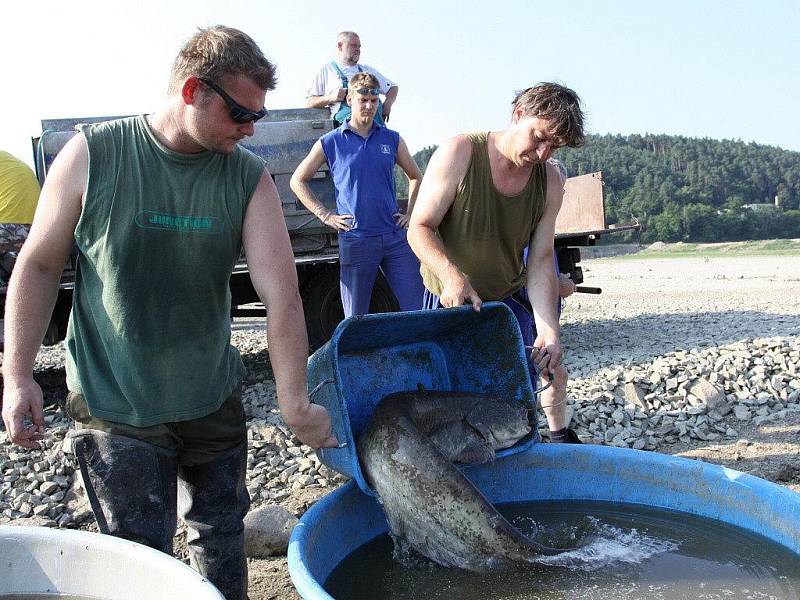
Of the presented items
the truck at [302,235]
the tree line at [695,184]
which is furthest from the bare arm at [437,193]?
the tree line at [695,184]

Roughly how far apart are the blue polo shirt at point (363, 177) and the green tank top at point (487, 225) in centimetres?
186

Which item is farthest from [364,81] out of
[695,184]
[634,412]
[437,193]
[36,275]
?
[695,184]

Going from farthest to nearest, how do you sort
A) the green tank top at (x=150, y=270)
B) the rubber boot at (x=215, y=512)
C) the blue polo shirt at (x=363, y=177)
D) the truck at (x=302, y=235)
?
the truck at (x=302, y=235)
the blue polo shirt at (x=363, y=177)
the rubber boot at (x=215, y=512)
the green tank top at (x=150, y=270)

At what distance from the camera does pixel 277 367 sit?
7.04 feet

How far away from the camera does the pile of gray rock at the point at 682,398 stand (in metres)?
4.99

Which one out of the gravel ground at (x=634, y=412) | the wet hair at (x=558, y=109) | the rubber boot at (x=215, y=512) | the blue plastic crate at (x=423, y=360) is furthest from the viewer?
the gravel ground at (x=634, y=412)

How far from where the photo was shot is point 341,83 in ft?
22.9

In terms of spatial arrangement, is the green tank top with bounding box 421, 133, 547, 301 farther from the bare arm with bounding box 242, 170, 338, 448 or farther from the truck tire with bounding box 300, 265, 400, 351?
the truck tire with bounding box 300, 265, 400, 351

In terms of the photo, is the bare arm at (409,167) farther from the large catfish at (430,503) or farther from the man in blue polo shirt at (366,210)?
the large catfish at (430,503)

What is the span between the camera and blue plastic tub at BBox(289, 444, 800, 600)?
263cm

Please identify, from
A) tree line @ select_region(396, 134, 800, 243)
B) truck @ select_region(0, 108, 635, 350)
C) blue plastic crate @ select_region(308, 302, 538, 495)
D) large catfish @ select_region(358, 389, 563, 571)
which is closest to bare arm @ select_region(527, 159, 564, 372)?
blue plastic crate @ select_region(308, 302, 538, 495)

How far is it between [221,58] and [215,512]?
1.38 metres

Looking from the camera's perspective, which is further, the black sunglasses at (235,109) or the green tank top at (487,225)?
the green tank top at (487,225)

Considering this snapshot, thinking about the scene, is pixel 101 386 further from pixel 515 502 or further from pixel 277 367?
pixel 515 502
